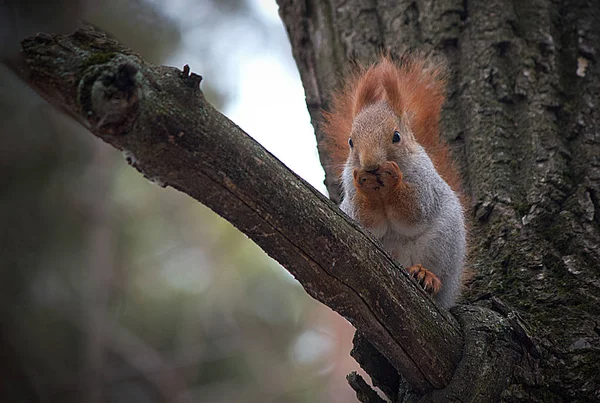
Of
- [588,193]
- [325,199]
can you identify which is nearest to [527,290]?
[588,193]

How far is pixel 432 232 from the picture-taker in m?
1.95

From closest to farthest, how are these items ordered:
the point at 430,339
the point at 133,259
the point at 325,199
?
the point at 325,199 → the point at 430,339 → the point at 133,259

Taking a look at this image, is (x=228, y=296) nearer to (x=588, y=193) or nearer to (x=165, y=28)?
(x=165, y=28)

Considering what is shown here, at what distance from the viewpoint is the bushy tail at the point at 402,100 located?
2.12m

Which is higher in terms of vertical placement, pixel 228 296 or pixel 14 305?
pixel 14 305

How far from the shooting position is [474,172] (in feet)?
6.61

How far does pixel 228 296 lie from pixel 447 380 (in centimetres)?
273

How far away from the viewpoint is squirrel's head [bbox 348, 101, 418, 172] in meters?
1.95

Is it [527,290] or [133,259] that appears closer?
[527,290]

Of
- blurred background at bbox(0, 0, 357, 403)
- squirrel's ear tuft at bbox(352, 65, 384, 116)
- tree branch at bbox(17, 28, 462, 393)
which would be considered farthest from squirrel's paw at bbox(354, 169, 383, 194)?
blurred background at bbox(0, 0, 357, 403)

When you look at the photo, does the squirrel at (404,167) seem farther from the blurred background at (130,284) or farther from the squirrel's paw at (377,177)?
the blurred background at (130,284)

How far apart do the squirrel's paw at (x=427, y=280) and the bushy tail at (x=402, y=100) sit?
1.37 ft

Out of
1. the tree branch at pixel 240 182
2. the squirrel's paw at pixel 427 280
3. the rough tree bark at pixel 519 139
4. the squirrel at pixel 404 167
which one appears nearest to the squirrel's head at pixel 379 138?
the squirrel at pixel 404 167

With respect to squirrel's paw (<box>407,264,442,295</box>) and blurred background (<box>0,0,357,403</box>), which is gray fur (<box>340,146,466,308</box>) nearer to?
squirrel's paw (<box>407,264,442,295</box>)
